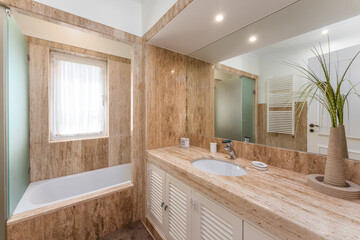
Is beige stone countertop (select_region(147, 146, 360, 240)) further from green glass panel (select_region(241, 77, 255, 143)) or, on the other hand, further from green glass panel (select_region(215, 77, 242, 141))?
green glass panel (select_region(215, 77, 242, 141))

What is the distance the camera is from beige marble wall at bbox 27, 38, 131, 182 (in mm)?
1952

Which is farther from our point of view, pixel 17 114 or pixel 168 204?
pixel 17 114

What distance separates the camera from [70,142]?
7.23ft

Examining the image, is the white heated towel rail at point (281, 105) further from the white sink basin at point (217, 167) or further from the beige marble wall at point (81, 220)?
the beige marble wall at point (81, 220)

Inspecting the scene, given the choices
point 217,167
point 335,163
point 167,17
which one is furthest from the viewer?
point 217,167

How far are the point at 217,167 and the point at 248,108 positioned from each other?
2.13 feet

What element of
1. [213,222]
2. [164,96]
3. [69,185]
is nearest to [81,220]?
[69,185]

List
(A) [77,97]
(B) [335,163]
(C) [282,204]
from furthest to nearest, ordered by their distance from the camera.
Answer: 1. (A) [77,97]
2. (B) [335,163]
3. (C) [282,204]

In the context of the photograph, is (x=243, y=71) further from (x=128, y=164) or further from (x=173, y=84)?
(x=128, y=164)

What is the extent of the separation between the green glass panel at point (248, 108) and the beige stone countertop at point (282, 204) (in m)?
0.38

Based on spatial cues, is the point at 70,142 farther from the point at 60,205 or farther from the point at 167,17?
the point at 167,17

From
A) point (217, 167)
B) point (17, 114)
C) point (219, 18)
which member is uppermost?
point (219, 18)

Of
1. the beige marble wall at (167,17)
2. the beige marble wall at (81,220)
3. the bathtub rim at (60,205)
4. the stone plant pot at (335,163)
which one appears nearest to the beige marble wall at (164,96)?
the beige marble wall at (167,17)

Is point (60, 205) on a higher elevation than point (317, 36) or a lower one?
lower
